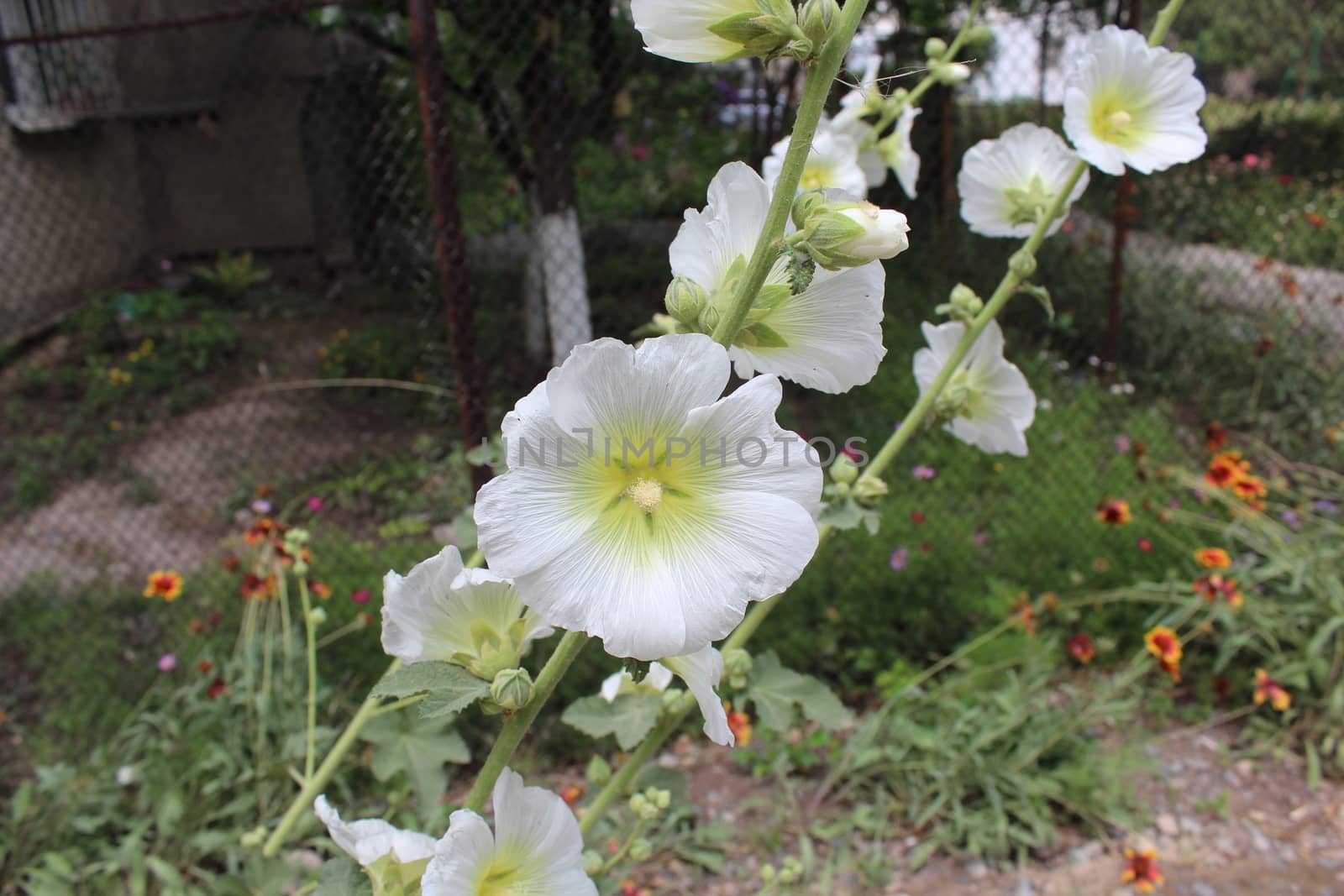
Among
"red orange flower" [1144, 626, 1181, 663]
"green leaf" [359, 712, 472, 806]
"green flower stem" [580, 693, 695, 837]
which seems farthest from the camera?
"red orange flower" [1144, 626, 1181, 663]

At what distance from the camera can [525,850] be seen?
736 mm

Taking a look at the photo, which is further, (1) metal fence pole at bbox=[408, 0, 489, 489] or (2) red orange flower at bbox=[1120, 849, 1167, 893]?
(1) metal fence pole at bbox=[408, 0, 489, 489]

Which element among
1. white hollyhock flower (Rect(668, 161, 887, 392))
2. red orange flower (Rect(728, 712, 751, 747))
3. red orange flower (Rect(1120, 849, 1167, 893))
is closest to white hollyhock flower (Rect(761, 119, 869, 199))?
white hollyhock flower (Rect(668, 161, 887, 392))

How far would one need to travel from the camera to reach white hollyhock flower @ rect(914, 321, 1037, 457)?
1.15m

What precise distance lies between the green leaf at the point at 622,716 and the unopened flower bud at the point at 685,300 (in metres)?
0.53

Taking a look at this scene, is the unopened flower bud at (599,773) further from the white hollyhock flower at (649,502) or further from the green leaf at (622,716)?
the white hollyhock flower at (649,502)

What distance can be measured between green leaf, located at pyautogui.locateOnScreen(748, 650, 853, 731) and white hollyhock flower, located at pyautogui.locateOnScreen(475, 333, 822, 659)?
1.87 feet

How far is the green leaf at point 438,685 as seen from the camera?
72 cm

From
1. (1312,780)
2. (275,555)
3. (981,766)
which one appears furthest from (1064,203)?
(1312,780)

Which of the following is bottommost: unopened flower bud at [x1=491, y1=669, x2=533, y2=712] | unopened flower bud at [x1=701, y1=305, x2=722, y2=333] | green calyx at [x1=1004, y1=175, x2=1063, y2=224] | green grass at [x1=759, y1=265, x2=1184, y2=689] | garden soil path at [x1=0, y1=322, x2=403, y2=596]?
garden soil path at [x1=0, y1=322, x2=403, y2=596]

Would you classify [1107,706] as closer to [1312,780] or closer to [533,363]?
[1312,780]

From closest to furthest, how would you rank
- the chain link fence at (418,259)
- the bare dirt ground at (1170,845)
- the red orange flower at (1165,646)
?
the bare dirt ground at (1170,845) < the red orange flower at (1165,646) < the chain link fence at (418,259)

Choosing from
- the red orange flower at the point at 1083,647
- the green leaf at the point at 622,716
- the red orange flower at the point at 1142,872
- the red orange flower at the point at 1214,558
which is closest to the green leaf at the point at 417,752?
the green leaf at the point at 622,716

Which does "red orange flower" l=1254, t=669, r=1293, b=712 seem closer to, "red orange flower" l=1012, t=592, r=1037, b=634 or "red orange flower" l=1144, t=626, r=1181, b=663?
"red orange flower" l=1144, t=626, r=1181, b=663
